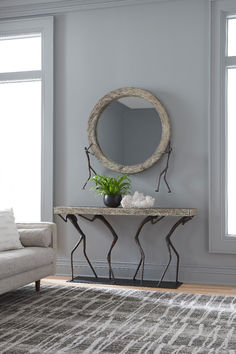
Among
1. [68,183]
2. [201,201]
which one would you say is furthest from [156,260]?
[68,183]

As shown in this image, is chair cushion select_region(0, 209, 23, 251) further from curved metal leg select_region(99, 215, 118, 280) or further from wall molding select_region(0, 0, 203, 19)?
wall molding select_region(0, 0, 203, 19)

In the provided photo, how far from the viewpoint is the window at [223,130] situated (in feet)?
16.0

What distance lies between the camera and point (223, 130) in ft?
16.0

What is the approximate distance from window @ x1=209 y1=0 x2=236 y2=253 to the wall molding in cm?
84

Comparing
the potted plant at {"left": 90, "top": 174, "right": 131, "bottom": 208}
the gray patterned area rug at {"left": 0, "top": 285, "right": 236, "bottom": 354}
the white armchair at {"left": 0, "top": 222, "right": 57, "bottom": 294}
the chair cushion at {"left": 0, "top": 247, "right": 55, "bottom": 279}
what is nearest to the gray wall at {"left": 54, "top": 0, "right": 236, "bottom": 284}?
the potted plant at {"left": 90, "top": 174, "right": 131, "bottom": 208}

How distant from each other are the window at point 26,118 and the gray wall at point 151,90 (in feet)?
0.39

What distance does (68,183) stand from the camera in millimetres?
5430

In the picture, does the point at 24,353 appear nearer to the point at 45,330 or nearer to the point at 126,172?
the point at 45,330

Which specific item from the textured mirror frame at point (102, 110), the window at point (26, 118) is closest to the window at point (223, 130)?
the textured mirror frame at point (102, 110)

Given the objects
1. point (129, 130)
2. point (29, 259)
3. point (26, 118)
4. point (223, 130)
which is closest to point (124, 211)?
point (129, 130)

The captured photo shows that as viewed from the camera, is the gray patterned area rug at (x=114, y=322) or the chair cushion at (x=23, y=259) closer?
the gray patterned area rug at (x=114, y=322)

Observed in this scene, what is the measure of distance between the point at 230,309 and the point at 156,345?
104cm

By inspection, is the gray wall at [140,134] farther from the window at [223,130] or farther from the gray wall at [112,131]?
the window at [223,130]

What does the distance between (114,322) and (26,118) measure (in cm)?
291
